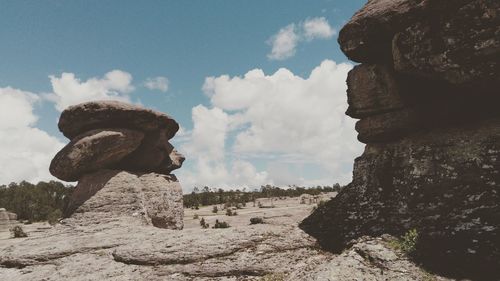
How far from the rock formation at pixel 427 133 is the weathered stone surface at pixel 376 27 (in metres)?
0.03

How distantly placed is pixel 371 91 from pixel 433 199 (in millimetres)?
3841

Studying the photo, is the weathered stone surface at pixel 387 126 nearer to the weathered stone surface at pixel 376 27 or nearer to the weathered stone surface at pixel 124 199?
the weathered stone surface at pixel 376 27

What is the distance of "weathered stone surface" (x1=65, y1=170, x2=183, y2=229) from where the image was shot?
54.9 ft

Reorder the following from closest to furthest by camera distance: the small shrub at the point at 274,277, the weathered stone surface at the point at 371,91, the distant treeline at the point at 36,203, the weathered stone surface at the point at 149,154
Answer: the small shrub at the point at 274,277 → the weathered stone surface at the point at 371,91 → the weathered stone surface at the point at 149,154 → the distant treeline at the point at 36,203

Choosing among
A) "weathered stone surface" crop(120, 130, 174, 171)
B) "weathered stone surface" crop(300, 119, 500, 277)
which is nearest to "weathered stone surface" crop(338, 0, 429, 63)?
"weathered stone surface" crop(300, 119, 500, 277)

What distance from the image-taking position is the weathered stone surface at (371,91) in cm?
1130

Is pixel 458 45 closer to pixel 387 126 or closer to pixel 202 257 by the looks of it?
pixel 387 126

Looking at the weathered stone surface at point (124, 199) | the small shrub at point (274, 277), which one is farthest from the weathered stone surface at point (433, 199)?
the weathered stone surface at point (124, 199)

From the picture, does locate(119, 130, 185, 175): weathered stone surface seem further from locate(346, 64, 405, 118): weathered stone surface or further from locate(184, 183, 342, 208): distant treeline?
locate(184, 183, 342, 208): distant treeline

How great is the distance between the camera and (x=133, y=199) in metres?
17.2

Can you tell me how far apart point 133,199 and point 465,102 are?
44.4 feet

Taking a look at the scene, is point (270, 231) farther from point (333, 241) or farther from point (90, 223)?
point (90, 223)

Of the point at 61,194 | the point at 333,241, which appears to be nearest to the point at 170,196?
the point at 333,241

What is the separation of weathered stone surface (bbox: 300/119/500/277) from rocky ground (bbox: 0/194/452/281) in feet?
2.23
